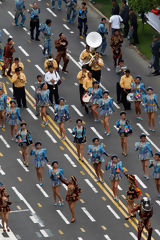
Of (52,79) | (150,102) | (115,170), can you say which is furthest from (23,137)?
(150,102)

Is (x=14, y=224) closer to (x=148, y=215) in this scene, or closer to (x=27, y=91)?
(x=148, y=215)

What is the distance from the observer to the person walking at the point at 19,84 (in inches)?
2370

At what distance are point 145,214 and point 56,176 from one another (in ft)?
16.0

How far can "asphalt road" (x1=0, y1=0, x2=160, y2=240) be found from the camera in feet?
172

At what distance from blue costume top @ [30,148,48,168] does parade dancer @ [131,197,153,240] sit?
587 cm

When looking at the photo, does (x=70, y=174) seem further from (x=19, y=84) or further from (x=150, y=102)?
(x=19, y=84)

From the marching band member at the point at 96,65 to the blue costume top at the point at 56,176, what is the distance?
403 inches

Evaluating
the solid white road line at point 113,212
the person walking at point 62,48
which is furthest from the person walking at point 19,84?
the solid white road line at point 113,212

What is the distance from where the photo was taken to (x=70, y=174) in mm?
56156

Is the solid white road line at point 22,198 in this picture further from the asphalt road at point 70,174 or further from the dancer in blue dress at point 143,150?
the dancer in blue dress at point 143,150

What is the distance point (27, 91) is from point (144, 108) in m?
5.90

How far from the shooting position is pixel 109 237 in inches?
2046

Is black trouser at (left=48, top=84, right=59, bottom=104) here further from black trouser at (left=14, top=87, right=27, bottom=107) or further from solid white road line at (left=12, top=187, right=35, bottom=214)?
solid white road line at (left=12, top=187, right=35, bottom=214)

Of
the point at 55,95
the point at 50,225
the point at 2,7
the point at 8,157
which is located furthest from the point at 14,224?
the point at 2,7
